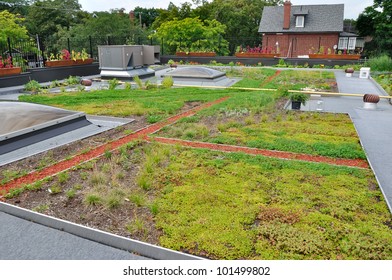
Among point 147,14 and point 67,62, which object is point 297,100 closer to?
point 67,62

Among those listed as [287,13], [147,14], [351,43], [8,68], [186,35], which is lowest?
[8,68]

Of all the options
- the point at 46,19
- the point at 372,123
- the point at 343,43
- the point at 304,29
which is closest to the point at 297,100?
the point at 372,123

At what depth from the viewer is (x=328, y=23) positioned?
109 ft

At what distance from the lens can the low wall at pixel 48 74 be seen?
516 inches

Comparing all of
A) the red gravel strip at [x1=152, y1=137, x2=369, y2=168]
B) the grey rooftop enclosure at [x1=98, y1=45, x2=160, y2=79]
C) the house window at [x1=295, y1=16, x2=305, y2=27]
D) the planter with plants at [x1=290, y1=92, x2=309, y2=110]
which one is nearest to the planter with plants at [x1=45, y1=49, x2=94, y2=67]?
the grey rooftop enclosure at [x1=98, y1=45, x2=160, y2=79]

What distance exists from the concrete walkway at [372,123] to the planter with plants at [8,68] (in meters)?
11.3

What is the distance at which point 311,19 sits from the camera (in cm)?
3406

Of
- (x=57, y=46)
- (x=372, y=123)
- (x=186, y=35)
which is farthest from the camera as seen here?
(x=57, y=46)

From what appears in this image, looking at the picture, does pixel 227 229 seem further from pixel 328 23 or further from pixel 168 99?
pixel 328 23

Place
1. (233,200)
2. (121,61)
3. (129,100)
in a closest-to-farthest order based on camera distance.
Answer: (233,200) → (129,100) → (121,61)

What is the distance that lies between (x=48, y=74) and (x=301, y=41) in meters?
27.1

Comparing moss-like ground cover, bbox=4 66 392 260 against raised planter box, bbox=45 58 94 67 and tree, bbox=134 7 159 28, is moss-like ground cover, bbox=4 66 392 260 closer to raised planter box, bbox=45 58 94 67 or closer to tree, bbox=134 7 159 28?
raised planter box, bbox=45 58 94 67

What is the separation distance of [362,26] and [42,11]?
109ft

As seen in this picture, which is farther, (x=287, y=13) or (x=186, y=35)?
(x=287, y=13)
